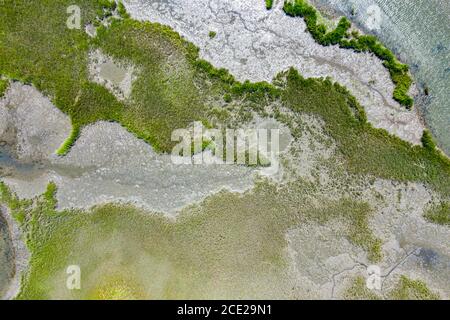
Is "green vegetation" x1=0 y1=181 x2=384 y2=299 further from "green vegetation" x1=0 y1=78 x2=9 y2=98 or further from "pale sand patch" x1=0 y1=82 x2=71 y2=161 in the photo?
"green vegetation" x1=0 y1=78 x2=9 y2=98

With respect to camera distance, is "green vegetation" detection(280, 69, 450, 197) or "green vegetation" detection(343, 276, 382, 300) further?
"green vegetation" detection(280, 69, 450, 197)

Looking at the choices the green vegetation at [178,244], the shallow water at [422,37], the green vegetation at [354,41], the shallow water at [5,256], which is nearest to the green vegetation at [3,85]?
the green vegetation at [178,244]

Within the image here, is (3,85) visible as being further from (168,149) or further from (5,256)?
(168,149)

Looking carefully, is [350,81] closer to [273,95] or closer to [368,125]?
[368,125]

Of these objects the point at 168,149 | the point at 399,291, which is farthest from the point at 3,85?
the point at 399,291

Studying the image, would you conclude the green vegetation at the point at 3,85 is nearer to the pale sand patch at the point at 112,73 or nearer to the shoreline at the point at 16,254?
the pale sand patch at the point at 112,73

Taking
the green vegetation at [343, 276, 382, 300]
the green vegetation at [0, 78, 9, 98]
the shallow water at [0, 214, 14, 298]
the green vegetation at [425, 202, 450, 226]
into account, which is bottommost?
the green vegetation at [343, 276, 382, 300]

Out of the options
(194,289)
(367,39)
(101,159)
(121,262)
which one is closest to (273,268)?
(194,289)

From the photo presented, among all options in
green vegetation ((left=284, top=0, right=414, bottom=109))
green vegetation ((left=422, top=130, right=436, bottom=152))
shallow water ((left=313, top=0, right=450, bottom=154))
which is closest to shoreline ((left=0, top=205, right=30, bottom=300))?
green vegetation ((left=284, top=0, right=414, bottom=109))
